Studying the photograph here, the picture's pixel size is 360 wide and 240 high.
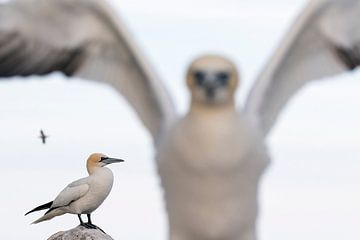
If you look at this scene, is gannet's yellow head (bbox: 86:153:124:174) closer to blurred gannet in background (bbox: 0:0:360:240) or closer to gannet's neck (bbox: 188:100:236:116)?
blurred gannet in background (bbox: 0:0:360:240)

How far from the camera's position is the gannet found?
21844 mm

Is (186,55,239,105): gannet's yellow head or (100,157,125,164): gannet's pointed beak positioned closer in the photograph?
(186,55,239,105): gannet's yellow head

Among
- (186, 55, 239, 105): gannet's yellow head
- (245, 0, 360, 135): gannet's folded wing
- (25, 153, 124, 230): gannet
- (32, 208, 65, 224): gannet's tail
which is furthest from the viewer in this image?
(32, 208, 65, 224): gannet's tail

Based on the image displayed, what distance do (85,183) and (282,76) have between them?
11.5 metres

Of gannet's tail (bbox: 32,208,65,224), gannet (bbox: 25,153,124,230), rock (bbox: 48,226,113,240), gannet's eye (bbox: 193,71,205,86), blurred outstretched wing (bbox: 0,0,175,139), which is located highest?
blurred outstretched wing (bbox: 0,0,175,139)

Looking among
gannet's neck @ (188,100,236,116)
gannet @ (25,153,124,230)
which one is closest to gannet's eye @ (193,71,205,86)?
gannet's neck @ (188,100,236,116)

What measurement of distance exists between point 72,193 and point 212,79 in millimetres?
12663

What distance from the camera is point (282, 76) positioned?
435 inches

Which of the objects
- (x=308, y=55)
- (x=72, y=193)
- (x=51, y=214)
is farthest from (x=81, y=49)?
(x=51, y=214)

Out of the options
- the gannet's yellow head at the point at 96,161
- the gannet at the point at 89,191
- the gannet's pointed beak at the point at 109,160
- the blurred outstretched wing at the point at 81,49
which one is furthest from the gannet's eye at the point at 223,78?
the gannet's pointed beak at the point at 109,160

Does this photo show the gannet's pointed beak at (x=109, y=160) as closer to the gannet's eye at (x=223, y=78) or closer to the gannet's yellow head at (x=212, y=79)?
the gannet's yellow head at (x=212, y=79)

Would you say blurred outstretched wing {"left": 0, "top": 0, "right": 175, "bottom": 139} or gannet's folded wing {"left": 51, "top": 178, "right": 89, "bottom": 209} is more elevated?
blurred outstretched wing {"left": 0, "top": 0, "right": 175, "bottom": 139}

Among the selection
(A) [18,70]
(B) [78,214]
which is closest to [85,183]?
(B) [78,214]

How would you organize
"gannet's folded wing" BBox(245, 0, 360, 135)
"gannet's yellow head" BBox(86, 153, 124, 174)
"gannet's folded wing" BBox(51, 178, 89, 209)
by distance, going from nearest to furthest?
"gannet's folded wing" BBox(245, 0, 360, 135), "gannet's folded wing" BBox(51, 178, 89, 209), "gannet's yellow head" BBox(86, 153, 124, 174)
